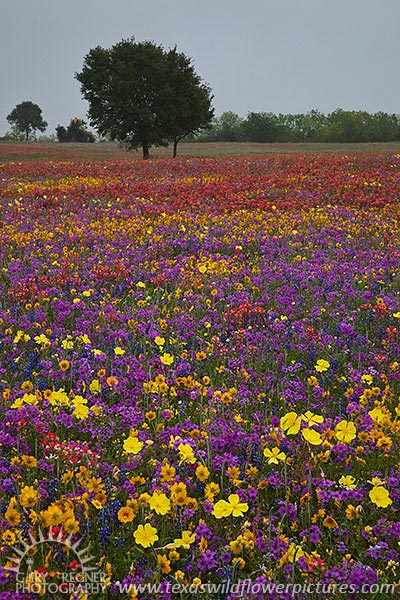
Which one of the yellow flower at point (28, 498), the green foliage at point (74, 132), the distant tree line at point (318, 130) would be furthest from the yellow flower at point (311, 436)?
the green foliage at point (74, 132)

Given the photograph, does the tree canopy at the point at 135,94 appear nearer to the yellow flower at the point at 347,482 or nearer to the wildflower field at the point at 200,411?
the wildflower field at the point at 200,411

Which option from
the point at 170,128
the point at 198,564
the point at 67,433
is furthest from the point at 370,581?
the point at 170,128

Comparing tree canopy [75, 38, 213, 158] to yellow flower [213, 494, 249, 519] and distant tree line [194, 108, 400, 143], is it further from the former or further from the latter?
distant tree line [194, 108, 400, 143]

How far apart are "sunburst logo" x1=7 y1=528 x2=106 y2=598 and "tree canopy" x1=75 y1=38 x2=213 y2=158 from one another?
43230 millimetres

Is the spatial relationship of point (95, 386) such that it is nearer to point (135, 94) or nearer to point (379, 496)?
point (379, 496)

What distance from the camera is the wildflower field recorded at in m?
2.85

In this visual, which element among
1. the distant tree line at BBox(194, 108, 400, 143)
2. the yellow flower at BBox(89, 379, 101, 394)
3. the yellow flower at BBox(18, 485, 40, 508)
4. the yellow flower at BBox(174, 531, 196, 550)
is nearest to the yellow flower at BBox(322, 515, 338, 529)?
the yellow flower at BBox(174, 531, 196, 550)

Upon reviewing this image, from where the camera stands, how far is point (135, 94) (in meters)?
44.2

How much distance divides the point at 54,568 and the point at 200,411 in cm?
183

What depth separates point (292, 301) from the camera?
706 cm

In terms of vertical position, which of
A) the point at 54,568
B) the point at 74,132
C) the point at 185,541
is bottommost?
the point at 54,568

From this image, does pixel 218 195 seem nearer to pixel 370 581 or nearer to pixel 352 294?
pixel 352 294

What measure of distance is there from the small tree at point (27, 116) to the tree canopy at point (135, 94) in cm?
10193

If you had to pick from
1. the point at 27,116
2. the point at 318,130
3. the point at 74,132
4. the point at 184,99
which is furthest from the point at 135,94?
the point at 27,116
